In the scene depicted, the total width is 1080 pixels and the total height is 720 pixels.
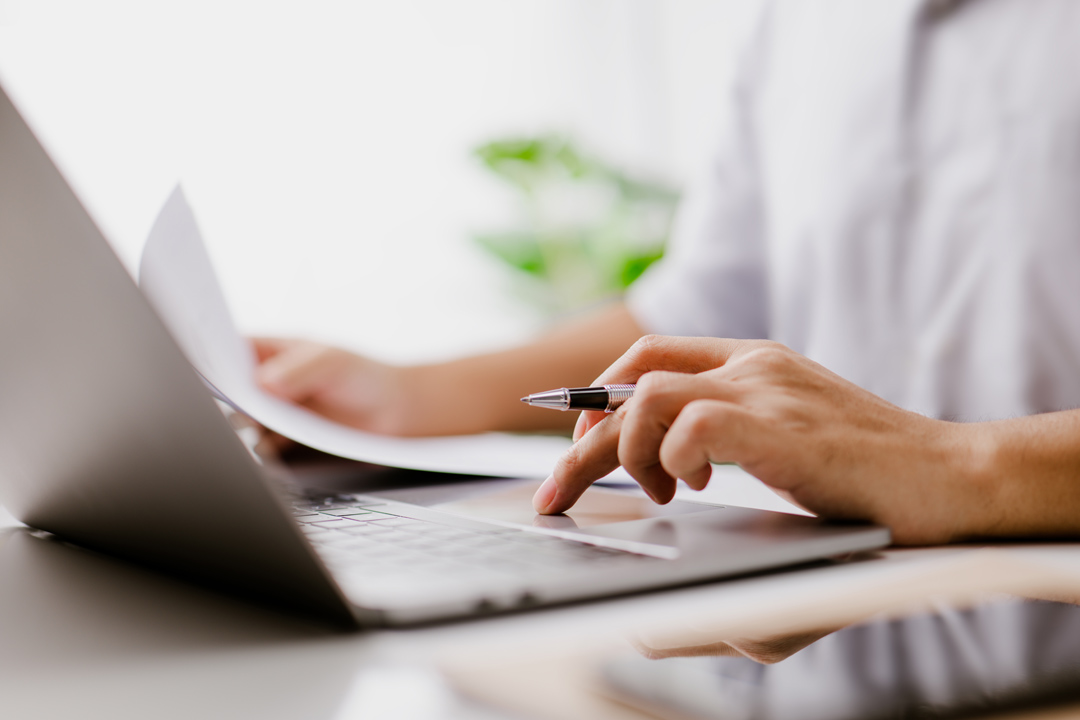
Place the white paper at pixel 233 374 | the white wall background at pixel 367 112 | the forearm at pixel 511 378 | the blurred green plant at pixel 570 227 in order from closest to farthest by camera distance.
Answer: the white paper at pixel 233 374 < the forearm at pixel 511 378 < the white wall background at pixel 367 112 < the blurred green plant at pixel 570 227

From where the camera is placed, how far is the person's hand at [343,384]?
2.25 ft

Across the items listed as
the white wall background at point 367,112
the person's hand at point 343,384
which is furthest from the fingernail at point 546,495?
the white wall background at point 367,112

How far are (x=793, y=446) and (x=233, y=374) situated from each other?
365 millimetres

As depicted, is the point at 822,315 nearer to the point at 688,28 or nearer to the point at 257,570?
the point at 257,570

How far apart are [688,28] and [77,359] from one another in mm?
2476

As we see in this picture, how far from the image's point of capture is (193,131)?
181 centimetres

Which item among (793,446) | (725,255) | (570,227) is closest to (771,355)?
(793,446)

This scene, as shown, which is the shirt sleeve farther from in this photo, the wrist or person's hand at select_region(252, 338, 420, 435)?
the wrist

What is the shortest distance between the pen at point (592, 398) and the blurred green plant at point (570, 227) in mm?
1670

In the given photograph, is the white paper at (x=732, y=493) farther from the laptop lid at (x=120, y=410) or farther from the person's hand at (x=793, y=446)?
the laptop lid at (x=120, y=410)

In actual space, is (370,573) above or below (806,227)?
below

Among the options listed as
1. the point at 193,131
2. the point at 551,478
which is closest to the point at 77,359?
the point at 551,478

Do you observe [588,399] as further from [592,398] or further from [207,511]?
[207,511]

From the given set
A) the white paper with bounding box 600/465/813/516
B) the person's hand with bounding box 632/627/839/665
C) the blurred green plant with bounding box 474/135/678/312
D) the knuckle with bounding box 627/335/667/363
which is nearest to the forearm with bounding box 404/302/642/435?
the white paper with bounding box 600/465/813/516
